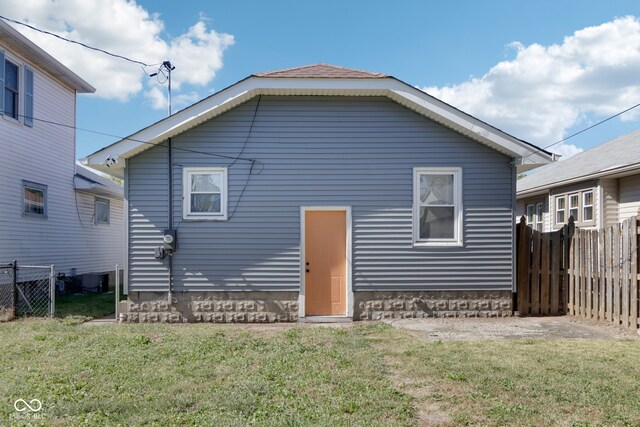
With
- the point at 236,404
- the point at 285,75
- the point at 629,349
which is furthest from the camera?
the point at 285,75

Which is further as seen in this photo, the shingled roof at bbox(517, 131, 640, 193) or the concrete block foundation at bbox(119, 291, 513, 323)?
the shingled roof at bbox(517, 131, 640, 193)

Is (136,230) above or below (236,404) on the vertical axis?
above

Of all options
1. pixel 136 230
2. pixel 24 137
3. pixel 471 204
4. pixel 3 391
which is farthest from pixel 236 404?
pixel 24 137

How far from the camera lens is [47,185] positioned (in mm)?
14523

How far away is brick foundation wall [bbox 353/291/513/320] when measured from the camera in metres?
10.2

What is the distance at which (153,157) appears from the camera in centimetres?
1012

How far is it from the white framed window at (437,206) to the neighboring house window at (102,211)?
1211 cm

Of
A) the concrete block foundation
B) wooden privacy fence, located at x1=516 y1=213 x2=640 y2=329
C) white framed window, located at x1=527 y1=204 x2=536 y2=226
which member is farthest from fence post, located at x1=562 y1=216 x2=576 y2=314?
white framed window, located at x1=527 y1=204 x2=536 y2=226

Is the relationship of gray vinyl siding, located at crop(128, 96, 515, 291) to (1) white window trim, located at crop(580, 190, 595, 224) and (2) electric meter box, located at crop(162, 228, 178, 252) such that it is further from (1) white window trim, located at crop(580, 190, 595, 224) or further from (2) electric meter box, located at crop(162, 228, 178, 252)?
(1) white window trim, located at crop(580, 190, 595, 224)

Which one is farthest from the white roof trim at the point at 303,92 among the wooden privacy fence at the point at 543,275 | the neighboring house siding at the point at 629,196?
the neighboring house siding at the point at 629,196

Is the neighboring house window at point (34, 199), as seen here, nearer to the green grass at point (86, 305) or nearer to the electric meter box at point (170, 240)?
the green grass at point (86, 305)

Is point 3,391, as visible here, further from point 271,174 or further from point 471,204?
point 471,204

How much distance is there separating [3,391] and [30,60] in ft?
36.4

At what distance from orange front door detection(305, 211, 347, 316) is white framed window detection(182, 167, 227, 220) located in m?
1.71
